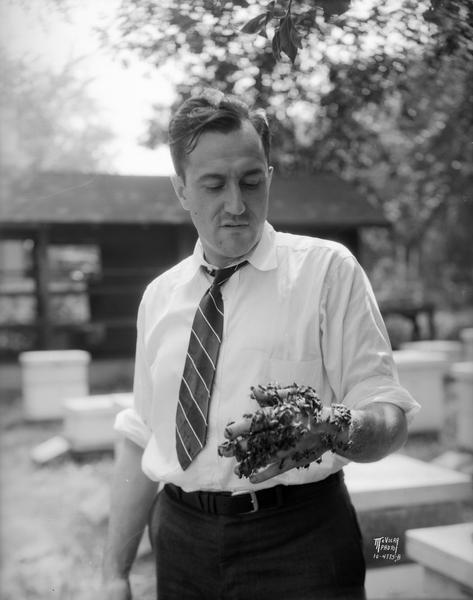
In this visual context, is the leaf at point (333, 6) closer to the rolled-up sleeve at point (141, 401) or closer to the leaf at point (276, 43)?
the leaf at point (276, 43)

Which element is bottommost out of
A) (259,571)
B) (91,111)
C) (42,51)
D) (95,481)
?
(95,481)

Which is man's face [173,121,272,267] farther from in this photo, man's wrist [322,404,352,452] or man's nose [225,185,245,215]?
man's wrist [322,404,352,452]

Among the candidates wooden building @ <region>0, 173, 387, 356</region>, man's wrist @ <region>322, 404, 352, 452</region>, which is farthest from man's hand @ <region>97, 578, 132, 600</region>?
wooden building @ <region>0, 173, 387, 356</region>

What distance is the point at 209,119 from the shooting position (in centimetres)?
172

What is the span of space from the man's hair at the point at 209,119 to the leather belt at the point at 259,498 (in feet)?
2.65

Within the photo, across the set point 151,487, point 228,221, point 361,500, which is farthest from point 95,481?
point 228,221

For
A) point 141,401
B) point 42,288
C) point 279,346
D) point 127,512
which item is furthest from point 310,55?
point 42,288

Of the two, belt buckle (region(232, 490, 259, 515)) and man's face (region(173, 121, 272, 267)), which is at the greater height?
man's face (region(173, 121, 272, 267))

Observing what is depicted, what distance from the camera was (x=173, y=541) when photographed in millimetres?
1869

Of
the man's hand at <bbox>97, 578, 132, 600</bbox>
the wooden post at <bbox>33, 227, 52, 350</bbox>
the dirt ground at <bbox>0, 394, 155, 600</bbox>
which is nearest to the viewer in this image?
the man's hand at <bbox>97, 578, 132, 600</bbox>

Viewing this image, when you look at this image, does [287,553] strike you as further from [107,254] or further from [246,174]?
[107,254]

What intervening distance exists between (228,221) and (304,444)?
0.65 m

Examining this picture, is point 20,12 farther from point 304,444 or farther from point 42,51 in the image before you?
point 304,444

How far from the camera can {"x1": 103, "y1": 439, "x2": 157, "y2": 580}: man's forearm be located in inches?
78.6
